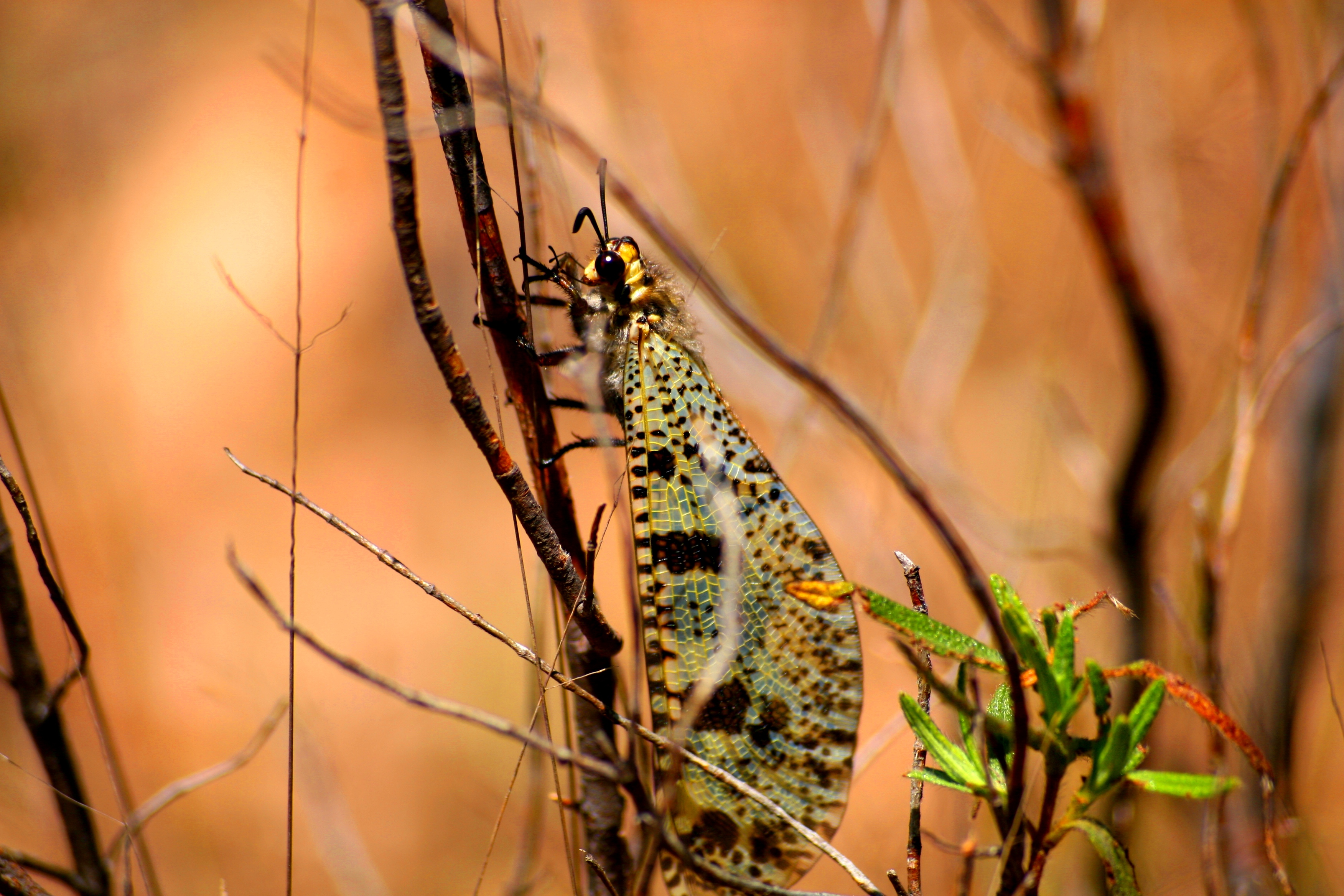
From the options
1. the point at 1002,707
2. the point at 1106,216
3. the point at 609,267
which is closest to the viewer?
the point at 1002,707

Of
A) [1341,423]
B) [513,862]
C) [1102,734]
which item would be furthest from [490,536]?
[1102,734]

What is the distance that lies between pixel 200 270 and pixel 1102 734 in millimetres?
4285

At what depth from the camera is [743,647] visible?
38.4 inches

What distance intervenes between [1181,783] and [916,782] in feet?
0.62

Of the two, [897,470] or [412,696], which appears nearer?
[897,470]

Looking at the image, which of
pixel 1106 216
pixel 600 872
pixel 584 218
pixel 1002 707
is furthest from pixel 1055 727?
pixel 1106 216

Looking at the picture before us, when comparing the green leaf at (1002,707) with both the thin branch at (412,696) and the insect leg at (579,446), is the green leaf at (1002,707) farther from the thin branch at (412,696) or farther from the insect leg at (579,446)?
the insect leg at (579,446)

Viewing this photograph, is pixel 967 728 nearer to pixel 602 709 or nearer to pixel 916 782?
pixel 916 782

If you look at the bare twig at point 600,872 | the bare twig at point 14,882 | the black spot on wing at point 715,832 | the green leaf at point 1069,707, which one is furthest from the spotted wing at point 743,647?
the bare twig at point 14,882

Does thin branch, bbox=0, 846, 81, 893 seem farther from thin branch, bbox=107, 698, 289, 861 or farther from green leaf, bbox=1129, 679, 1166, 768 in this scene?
green leaf, bbox=1129, 679, 1166, 768


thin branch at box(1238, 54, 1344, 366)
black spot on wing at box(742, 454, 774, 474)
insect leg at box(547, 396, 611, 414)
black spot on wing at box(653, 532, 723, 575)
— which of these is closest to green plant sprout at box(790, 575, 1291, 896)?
black spot on wing at box(653, 532, 723, 575)

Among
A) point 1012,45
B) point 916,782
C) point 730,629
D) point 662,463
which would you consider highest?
point 1012,45

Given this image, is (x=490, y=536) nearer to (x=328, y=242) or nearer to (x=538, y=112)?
(x=328, y=242)

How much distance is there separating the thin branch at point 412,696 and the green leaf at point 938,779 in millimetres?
221
